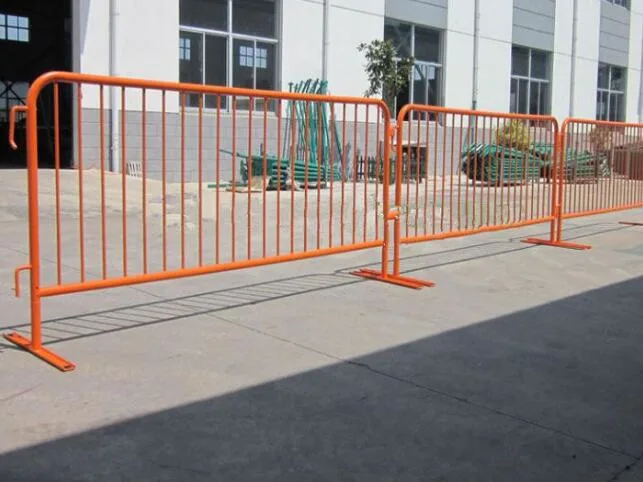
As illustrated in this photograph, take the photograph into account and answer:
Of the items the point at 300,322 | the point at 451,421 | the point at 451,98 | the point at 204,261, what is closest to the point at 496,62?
the point at 451,98

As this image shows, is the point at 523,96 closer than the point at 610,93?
Yes

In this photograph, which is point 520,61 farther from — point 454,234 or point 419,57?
point 454,234

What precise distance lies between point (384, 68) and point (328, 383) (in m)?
16.5

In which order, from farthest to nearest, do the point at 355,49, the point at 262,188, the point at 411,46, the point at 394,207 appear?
1. the point at 411,46
2. the point at 355,49
3. the point at 262,188
4. the point at 394,207

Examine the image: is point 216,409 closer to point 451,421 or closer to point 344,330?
point 451,421

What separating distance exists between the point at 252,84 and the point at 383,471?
16.1 meters

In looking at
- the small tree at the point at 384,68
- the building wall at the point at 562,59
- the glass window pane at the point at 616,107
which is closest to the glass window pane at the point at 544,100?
the building wall at the point at 562,59

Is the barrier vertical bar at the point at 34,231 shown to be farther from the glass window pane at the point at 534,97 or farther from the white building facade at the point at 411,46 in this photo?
the glass window pane at the point at 534,97

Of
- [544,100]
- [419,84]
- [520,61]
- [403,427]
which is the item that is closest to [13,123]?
[403,427]

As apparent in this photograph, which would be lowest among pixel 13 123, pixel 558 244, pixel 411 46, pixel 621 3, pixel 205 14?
pixel 558 244

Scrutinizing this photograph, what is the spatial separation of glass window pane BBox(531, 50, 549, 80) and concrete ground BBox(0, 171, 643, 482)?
2088 centimetres

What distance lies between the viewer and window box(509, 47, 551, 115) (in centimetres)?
2584

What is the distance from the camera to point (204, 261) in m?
8.03

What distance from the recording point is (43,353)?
4.68 m
